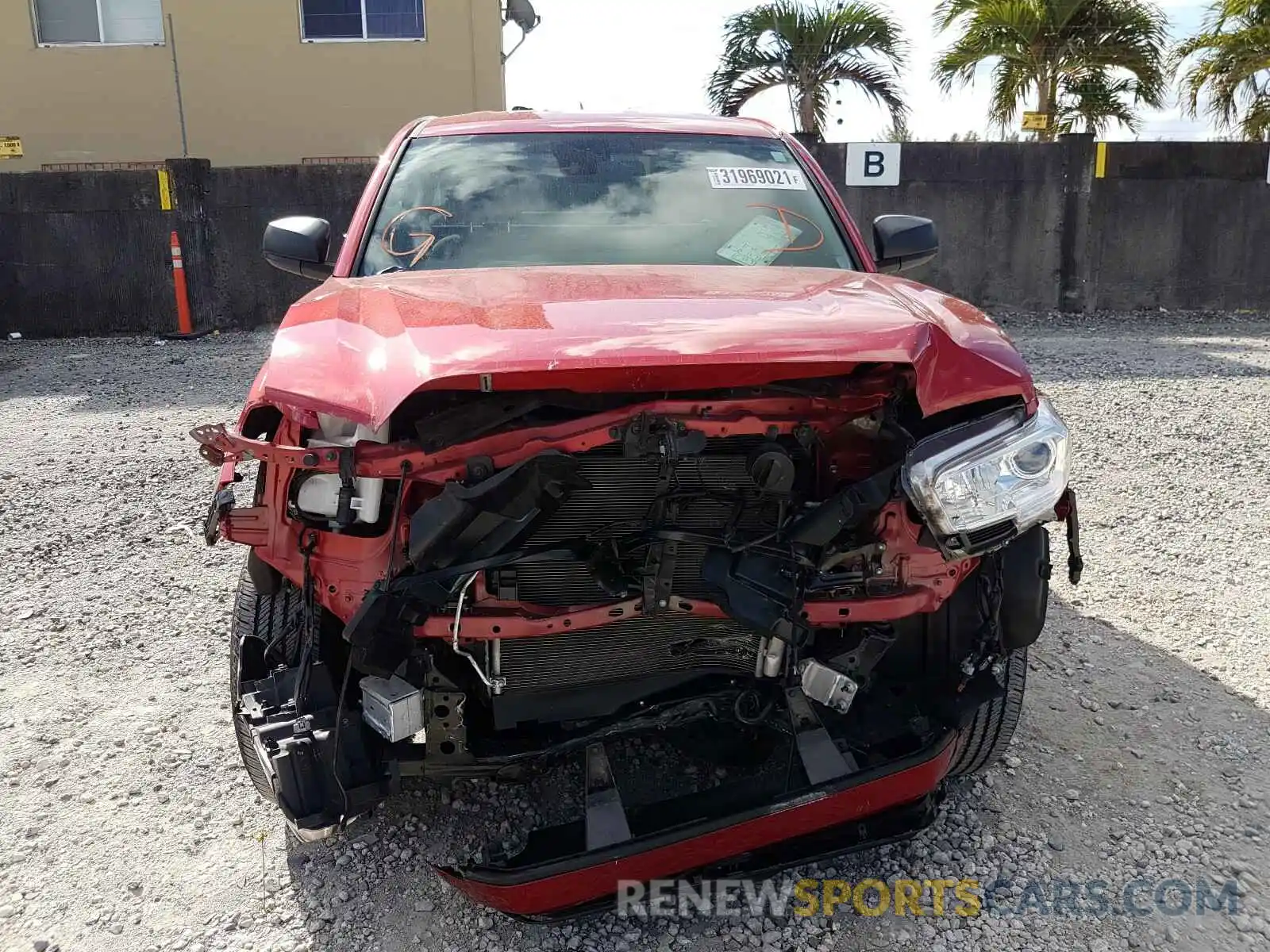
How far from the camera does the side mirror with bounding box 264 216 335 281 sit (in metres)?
3.68

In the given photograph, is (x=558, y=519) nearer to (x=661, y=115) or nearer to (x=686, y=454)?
(x=686, y=454)

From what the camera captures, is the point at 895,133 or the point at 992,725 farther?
the point at 895,133

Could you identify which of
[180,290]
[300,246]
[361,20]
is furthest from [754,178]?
[361,20]

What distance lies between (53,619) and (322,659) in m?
2.24

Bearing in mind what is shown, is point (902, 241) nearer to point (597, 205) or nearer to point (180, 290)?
point (597, 205)

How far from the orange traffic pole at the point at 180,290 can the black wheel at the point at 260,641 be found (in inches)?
377

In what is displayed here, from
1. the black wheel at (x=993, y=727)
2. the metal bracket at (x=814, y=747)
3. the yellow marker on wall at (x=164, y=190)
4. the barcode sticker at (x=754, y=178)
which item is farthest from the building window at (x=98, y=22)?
the black wheel at (x=993, y=727)

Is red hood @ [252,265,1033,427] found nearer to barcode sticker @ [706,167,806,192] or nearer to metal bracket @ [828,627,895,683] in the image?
metal bracket @ [828,627,895,683]

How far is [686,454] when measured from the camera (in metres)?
2.08

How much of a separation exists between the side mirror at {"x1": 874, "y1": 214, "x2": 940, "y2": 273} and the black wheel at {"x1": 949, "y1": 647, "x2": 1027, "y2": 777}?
67.3 inches

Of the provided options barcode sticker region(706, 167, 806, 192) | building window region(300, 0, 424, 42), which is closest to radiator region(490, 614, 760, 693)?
barcode sticker region(706, 167, 806, 192)

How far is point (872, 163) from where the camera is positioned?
1137 cm

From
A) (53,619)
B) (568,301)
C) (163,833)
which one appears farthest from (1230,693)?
(53,619)

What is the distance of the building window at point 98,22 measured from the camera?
13.4 meters
